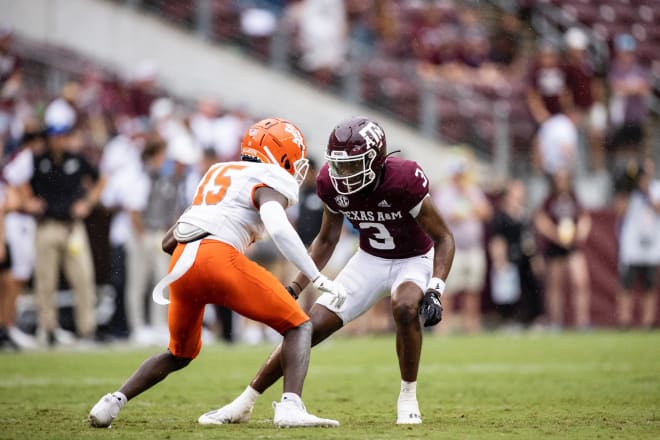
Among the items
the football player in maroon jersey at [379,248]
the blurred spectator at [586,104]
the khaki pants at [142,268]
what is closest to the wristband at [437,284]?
the football player in maroon jersey at [379,248]

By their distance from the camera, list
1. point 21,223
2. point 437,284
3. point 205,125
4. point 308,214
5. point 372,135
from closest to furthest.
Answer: point 437,284 < point 372,135 < point 21,223 < point 308,214 < point 205,125

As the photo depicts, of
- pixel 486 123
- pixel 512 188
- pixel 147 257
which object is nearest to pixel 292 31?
pixel 486 123

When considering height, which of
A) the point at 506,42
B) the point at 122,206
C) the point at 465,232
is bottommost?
the point at 465,232

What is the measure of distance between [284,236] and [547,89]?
1129 centimetres

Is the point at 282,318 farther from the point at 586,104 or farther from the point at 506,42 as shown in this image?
the point at 506,42

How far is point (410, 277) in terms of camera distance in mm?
6836

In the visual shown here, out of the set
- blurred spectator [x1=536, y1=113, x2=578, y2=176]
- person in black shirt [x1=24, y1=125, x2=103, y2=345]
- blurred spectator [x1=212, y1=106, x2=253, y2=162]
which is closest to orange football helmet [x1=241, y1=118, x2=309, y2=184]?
person in black shirt [x1=24, y1=125, x2=103, y2=345]

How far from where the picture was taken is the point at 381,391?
28.8 feet

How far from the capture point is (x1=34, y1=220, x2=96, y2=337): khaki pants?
12.9 metres

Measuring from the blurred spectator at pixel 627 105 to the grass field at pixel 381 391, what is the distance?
142 inches

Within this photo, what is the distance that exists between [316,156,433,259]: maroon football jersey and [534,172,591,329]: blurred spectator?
8.89 meters

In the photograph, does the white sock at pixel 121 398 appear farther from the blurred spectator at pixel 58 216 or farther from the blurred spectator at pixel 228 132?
the blurred spectator at pixel 228 132

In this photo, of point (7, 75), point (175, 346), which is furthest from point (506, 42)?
point (175, 346)

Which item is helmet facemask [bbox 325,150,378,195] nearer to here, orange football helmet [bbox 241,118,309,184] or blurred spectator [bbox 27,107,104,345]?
orange football helmet [bbox 241,118,309,184]
